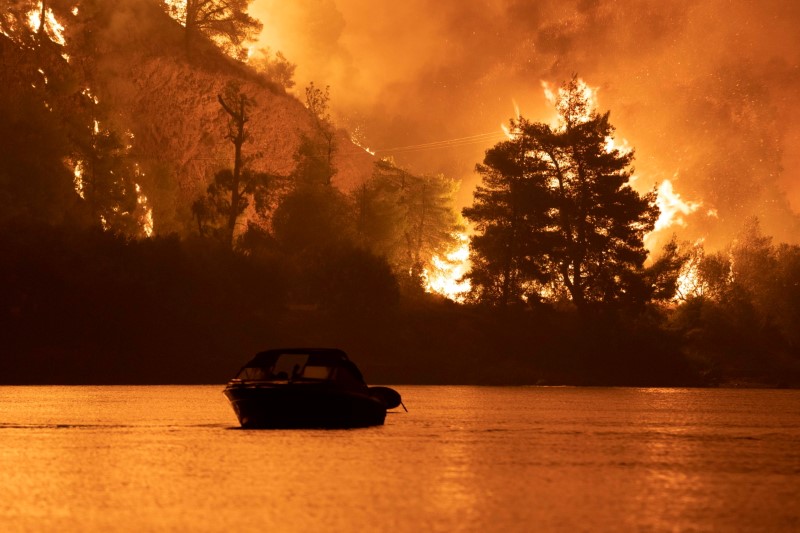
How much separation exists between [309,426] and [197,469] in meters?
20.7

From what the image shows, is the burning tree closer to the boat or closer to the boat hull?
the boat

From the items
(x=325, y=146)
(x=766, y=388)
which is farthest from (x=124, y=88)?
(x=766, y=388)

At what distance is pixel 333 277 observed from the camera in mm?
124688

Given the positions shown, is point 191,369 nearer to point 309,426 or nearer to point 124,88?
point 309,426

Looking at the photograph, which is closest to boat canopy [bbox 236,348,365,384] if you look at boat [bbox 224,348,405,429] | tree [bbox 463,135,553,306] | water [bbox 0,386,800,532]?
boat [bbox 224,348,405,429]

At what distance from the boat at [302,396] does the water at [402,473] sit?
1.25 m

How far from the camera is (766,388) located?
128 meters

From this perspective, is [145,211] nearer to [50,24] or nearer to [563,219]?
[50,24]

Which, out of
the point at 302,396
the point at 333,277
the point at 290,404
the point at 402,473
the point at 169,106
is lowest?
the point at 402,473

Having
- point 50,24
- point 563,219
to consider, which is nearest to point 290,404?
point 563,219

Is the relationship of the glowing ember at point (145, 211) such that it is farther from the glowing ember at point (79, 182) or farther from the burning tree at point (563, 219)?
the burning tree at point (563, 219)

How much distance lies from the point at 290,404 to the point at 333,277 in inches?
2848

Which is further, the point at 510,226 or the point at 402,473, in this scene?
the point at 510,226

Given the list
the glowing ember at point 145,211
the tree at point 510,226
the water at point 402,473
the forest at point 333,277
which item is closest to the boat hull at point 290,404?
the water at point 402,473
